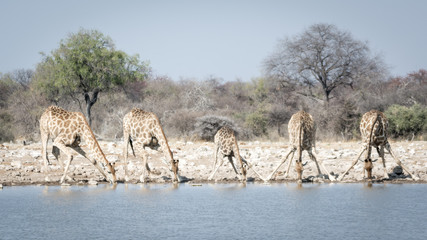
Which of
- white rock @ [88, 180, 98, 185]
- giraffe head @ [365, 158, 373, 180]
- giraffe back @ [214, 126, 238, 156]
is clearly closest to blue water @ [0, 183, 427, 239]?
giraffe head @ [365, 158, 373, 180]

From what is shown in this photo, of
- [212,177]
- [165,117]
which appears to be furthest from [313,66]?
[212,177]

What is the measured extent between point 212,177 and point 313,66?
2320 centimetres

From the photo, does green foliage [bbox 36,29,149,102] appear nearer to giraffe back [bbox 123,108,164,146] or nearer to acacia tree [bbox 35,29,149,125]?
acacia tree [bbox 35,29,149,125]

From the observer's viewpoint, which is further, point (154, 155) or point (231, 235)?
point (154, 155)

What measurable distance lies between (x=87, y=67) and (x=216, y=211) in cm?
2131

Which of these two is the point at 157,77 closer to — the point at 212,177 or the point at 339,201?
the point at 212,177

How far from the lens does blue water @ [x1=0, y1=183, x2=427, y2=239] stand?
969 cm

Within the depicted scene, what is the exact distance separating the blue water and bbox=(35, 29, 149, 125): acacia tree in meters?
17.3

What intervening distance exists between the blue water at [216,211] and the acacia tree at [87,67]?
17271 mm

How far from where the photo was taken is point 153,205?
12.2 metres

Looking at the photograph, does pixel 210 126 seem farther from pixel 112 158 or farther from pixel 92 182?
pixel 92 182

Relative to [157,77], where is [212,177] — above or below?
below

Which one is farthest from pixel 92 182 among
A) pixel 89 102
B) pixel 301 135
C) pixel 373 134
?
pixel 89 102

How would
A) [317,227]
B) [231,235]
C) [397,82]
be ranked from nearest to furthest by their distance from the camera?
[231,235] < [317,227] < [397,82]
